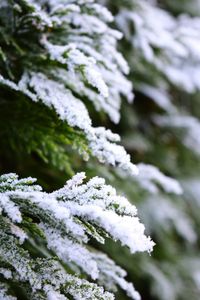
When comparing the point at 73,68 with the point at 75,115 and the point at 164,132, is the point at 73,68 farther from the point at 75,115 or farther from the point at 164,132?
the point at 164,132

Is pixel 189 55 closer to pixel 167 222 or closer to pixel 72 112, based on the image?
pixel 167 222

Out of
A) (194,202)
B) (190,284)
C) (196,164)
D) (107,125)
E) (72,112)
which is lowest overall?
(72,112)

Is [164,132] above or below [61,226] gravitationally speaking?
above

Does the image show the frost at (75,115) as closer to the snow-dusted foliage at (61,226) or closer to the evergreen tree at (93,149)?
the evergreen tree at (93,149)

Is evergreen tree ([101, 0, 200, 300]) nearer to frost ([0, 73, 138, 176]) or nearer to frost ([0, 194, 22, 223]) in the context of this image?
frost ([0, 73, 138, 176])

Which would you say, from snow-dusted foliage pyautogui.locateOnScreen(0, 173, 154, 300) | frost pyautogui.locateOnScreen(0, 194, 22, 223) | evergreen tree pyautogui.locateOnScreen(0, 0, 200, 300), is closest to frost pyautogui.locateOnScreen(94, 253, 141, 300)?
evergreen tree pyautogui.locateOnScreen(0, 0, 200, 300)

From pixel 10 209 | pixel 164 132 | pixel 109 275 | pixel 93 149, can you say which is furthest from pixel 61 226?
pixel 164 132

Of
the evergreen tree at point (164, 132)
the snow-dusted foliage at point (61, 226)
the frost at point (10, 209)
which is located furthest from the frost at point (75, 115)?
the evergreen tree at point (164, 132)

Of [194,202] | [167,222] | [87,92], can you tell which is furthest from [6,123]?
[194,202]
